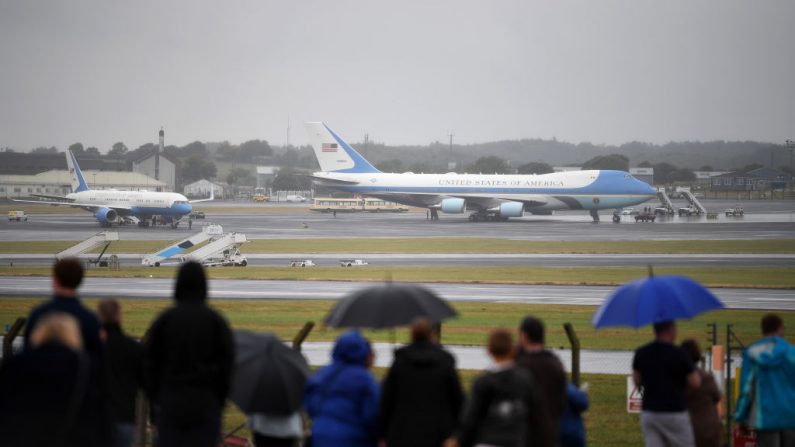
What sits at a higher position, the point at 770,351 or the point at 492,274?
the point at 770,351

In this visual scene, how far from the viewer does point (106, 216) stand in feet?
253

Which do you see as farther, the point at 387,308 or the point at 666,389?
the point at 666,389

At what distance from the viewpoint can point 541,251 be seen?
5278cm

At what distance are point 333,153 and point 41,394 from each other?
86034 millimetres

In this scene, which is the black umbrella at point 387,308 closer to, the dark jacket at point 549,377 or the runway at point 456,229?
the dark jacket at point 549,377

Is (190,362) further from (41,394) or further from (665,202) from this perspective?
(665,202)

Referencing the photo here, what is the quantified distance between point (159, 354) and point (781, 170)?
203 metres

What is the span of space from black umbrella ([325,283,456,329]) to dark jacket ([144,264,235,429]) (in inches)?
67.6

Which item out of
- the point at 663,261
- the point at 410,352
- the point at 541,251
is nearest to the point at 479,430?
the point at 410,352

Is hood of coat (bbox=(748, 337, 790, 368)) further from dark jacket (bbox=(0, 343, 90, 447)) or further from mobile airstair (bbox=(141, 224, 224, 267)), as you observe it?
mobile airstair (bbox=(141, 224, 224, 267))

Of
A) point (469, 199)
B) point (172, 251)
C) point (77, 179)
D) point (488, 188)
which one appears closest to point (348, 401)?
point (172, 251)

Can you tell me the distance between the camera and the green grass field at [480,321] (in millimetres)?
21456

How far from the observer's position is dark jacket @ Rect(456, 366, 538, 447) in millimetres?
7539

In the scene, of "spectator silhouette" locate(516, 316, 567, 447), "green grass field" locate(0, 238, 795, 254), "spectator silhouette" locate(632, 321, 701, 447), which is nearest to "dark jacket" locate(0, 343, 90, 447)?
"spectator silhouette" locate(516, 316, 567, 447)
